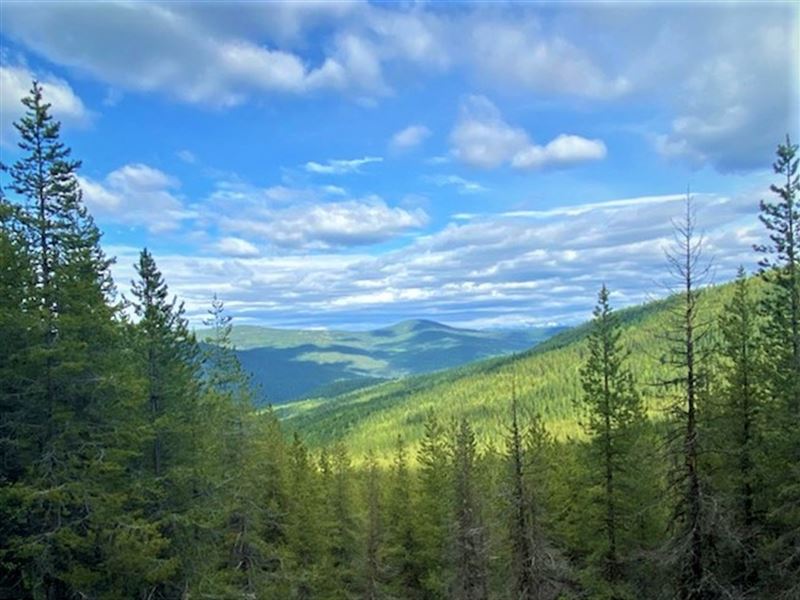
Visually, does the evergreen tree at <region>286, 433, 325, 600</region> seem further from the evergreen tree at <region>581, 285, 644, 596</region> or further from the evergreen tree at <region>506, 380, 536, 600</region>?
the evergreen tree at <region>581, 285, 644, 596</region>


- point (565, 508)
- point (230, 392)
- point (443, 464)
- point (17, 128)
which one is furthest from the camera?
point (443, 464)

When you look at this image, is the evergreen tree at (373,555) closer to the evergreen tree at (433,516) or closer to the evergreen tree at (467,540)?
the evergreen tree at (433,516)

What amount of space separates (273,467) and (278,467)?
0.31 meters

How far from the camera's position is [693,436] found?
16766 mm

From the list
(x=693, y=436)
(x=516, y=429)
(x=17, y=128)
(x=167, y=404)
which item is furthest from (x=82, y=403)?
(x=693, y=436)

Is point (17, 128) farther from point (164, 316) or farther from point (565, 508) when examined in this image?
point (565, 508)

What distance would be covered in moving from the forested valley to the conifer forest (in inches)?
3.2

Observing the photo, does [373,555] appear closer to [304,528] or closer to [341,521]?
[341,521]

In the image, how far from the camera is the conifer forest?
1625cm

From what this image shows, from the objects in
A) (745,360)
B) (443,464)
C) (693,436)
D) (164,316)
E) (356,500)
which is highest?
(164,316)

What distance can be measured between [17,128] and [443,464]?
1138 inches

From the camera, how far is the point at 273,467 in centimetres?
3069

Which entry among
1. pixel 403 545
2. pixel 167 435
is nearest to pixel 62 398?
pixel 167 435

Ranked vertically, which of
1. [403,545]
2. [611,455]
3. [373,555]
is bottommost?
[403,545]
